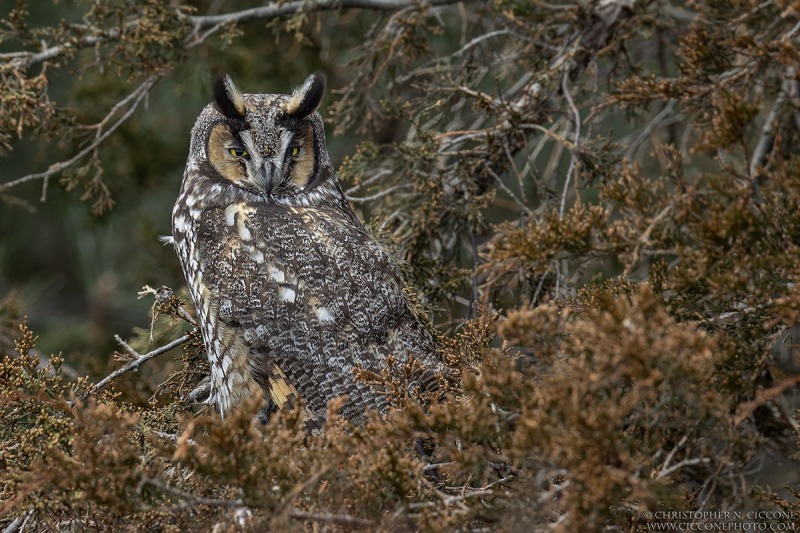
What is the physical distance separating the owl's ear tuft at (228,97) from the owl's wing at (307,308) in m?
0.44

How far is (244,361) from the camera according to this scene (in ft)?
10.6

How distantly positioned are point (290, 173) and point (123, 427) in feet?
5.74

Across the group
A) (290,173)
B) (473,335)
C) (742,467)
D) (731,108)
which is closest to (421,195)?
(290,173)

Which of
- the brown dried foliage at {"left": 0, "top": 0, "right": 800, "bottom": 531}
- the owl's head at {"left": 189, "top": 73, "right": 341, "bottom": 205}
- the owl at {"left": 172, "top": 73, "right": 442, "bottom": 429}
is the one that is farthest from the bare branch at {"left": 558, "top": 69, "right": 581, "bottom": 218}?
the owl's head at {"left": 189, "top": 73, "right": 341, "bottom": 205}

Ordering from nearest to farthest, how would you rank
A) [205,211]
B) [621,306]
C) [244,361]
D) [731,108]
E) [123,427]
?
[621,306] → [123,427] → [731,108] → [244,361] → [205,211]

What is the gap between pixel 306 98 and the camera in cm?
349

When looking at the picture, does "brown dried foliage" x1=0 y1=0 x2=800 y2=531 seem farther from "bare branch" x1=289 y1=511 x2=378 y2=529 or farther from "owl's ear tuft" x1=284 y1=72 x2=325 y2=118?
"owl's ear tuft" x1=284 y1=72 x2=325 y2=118

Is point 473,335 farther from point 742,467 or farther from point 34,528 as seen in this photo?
point 34,528

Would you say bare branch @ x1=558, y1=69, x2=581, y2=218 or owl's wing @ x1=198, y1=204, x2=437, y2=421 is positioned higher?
bare branch @ x1=558, y1=69, x2=581, y2=218

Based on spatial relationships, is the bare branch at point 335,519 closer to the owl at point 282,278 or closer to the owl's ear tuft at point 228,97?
the owl at point 282,278

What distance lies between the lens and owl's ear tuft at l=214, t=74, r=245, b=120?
3.36m

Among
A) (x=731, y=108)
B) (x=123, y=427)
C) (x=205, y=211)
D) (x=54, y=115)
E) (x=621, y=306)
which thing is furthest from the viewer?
(x=54, y=115)

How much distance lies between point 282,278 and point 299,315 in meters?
0.17

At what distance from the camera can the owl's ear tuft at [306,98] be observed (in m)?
3.45
